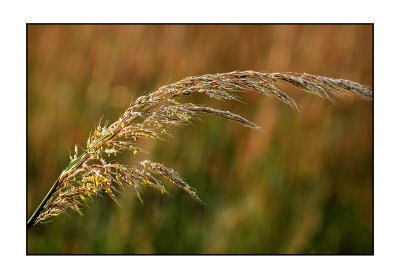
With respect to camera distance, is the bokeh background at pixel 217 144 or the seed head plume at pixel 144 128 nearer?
the seed head plume at pixel 144 128

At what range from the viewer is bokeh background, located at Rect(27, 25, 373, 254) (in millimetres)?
1543

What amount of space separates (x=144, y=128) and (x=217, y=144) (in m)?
0.86

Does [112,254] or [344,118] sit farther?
[344,118]

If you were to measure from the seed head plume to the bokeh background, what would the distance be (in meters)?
0.63

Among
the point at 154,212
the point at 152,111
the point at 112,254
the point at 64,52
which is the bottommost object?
the point at 112,254

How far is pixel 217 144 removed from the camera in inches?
68.2

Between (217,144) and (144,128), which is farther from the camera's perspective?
(217,144)

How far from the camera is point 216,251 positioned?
1517mm

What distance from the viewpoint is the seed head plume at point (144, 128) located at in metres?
0.88

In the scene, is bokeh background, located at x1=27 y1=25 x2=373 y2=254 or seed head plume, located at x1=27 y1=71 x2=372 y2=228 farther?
bokeh background, located at x1=27 y1=25 x2=373 y2=254

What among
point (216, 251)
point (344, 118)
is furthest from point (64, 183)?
point (344, 118)

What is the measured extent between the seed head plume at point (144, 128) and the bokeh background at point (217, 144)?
2.06 feet
